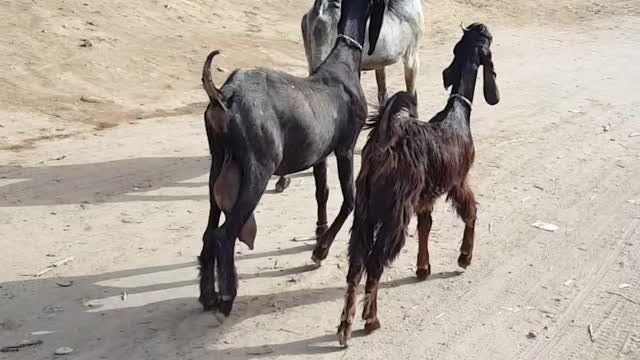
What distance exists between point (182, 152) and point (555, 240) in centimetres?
408

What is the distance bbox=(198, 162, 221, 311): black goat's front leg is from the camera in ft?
18.5

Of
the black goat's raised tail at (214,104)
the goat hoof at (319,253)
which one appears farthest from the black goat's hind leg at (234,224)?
the goat hoof at (319,253)

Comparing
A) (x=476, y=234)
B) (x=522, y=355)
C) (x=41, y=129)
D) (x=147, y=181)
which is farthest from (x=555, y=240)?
(x=41, y=129)

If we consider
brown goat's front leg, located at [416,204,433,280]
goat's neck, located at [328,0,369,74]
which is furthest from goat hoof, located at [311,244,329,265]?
goat's neck, located at [328,0,369,74]

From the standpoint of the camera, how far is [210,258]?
18.7ft

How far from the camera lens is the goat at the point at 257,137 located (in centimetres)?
545

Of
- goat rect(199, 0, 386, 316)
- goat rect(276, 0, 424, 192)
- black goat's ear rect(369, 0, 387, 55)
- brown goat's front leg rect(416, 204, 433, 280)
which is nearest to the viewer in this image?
goat rect(199, 0, 386, 316)

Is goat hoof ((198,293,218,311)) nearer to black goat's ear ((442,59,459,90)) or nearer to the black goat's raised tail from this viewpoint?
the black goat's raised tail

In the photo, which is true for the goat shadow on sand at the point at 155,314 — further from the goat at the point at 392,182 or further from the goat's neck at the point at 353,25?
the goat's neck at the point at 353,25

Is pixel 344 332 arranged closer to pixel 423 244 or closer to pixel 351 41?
pixel 423 244

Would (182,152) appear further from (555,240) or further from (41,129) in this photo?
(555,240)

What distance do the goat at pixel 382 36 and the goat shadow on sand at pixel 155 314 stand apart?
2170 millimetres

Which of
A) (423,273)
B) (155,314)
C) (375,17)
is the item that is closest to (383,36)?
(375,17)

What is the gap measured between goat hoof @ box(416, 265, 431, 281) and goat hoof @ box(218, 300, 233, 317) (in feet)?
5.08
